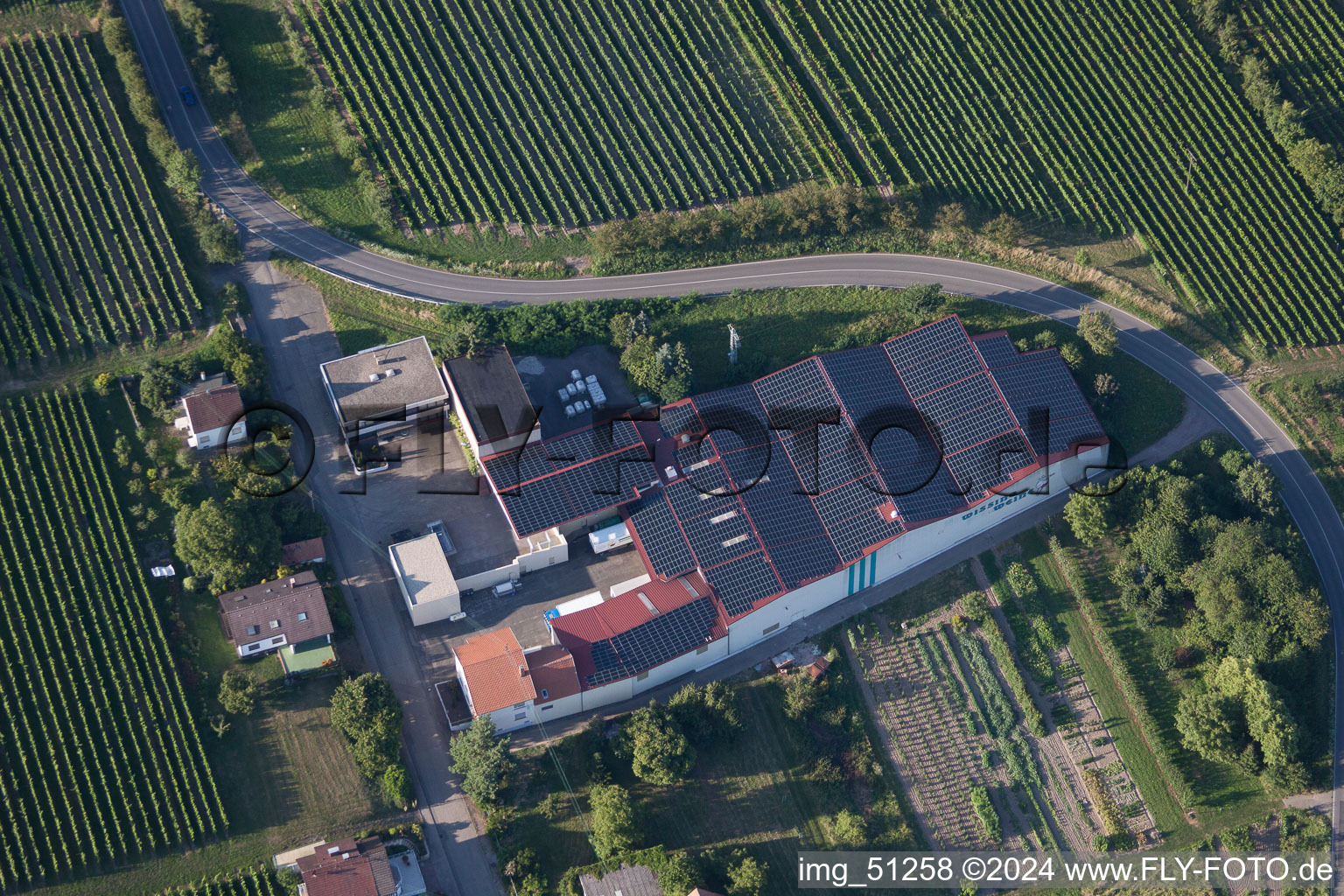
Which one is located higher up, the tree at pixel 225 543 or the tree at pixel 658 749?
the tree at pixel 225 543

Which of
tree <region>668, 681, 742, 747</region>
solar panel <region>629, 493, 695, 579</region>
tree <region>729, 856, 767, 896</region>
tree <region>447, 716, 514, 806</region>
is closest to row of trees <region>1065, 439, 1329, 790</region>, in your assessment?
solar panel <region>629, 493, 695, 579</region>

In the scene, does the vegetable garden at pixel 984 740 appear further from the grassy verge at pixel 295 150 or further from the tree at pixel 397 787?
the grassy verge at pixel 295 150

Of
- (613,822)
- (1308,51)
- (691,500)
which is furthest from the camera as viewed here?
(1308,51)

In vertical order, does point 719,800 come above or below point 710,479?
below

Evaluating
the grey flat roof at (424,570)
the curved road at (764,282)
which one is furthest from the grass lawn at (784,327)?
the grey flat roof at (424,570)

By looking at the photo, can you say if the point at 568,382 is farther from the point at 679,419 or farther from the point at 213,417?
the point at 213,417

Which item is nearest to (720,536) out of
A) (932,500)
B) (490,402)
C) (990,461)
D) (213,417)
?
(932,500)
